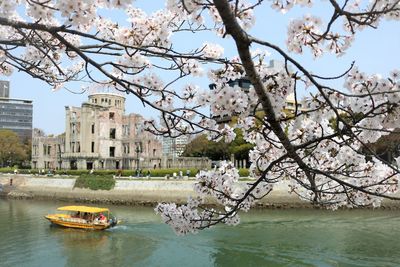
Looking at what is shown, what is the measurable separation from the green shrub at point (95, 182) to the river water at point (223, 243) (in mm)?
12601

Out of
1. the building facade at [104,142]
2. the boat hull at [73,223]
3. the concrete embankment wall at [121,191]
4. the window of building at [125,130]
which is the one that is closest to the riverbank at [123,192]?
the concrete embankment wall at [121,191]

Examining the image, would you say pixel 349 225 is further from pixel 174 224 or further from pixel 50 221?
pixel 174 224

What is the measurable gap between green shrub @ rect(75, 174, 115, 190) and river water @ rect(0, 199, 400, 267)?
1260cm

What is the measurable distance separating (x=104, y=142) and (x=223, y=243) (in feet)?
138

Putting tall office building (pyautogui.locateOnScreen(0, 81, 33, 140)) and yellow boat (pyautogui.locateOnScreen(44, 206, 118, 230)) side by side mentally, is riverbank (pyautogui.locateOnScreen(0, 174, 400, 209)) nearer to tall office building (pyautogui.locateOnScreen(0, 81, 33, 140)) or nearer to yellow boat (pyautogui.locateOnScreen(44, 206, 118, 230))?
yellow boat (pyautogui.locateOnScreen(44, 206, 118, 230))

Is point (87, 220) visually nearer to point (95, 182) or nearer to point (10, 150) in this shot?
point (95, 182)

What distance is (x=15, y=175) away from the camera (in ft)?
146

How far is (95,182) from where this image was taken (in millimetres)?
37875

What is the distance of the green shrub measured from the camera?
36844 mm

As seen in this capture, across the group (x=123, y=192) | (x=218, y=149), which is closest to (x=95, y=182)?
(x=123, y=192)

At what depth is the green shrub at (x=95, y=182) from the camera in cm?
3684

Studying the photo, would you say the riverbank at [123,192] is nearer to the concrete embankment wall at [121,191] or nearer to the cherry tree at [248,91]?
the concrete embankment wall at [121,191]

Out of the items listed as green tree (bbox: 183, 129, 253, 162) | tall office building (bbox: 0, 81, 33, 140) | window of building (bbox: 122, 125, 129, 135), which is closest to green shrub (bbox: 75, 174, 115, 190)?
green tree (bbox: 183, 129, 253, 162)

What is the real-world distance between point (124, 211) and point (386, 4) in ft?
90.4
